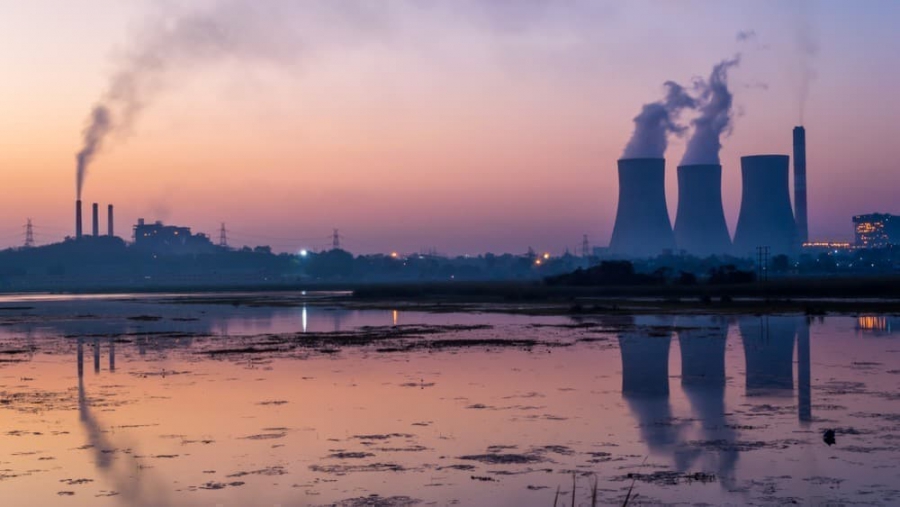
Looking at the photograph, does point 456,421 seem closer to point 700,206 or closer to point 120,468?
point 120,468

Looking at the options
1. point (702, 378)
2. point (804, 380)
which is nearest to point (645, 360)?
point (702, 378)

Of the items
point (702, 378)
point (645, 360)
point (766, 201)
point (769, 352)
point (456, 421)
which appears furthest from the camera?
point (766, 201)

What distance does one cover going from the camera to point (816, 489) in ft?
37.9

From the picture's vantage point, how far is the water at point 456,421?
39.8 ft

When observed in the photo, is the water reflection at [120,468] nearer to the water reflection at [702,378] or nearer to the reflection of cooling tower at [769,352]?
the water reflection at [702,378]

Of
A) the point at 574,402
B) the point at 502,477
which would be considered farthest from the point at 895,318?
the point at 502,477

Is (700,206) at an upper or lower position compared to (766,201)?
→ lower

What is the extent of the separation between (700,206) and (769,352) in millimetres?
95158

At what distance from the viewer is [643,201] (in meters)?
108

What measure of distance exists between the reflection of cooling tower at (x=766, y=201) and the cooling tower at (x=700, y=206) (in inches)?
278

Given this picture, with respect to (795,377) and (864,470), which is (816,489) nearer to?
(864,470)

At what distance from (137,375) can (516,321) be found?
23800mm

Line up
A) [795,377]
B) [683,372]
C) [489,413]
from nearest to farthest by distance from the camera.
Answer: [489,413], [795,377], [683,372]

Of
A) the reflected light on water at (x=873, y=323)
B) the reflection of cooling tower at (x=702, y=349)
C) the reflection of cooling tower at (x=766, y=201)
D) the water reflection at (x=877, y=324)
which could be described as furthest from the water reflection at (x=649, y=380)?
the reflection of cooling tower at (x=766, y=201)
